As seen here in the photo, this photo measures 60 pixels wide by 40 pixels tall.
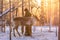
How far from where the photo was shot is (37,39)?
3.38 metres

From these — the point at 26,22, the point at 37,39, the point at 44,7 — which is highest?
the point at 44,7

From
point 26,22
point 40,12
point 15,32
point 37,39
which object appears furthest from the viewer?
point 40,12

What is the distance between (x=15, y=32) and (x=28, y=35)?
1.47 feet

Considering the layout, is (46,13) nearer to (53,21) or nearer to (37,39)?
(53,21)

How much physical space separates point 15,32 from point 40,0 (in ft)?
9.51

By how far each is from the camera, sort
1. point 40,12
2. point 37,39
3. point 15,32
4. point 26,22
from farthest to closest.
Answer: point 40,12 → point 15,32 → point 26,22 → point 37,39

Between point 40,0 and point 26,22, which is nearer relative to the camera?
point 26,22

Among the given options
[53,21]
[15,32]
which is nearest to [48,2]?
[53,21]

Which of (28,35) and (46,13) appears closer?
(28,35)

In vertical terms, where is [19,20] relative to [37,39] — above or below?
above

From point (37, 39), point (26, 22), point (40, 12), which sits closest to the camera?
point (37, 39)

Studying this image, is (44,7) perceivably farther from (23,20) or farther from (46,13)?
(23,20)

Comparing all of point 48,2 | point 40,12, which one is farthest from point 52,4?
point 40,12

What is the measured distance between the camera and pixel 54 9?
6969 mm
